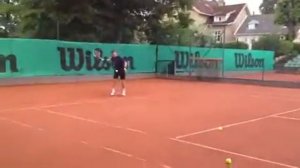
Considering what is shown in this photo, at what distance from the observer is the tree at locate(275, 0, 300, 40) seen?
137 ft

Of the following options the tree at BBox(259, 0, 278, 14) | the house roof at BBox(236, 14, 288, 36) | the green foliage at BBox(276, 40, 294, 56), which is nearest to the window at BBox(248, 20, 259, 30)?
the house roof at BBox(236, 14, 288, 36)

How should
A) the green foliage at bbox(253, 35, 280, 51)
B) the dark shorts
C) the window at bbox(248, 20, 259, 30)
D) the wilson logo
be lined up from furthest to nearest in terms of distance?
the window at bbox(248, 20, 259, 30) < the green foliage at bbox(253, 35, 280, 51) < the wilson logo < the dark shorts

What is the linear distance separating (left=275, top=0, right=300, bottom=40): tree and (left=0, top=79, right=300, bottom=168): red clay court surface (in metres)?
31.1

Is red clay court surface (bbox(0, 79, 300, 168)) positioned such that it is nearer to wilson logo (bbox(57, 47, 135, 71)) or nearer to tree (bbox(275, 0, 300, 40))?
wilson logo (bbox(57, 47, 135, 71))

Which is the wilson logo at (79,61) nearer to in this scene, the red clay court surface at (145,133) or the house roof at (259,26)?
the red clay court surface at (145,133)

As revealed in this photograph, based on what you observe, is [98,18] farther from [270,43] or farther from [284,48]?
[284,48]

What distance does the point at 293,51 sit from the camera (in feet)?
136

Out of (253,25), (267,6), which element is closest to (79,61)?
(253,25)

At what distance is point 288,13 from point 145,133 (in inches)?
1523

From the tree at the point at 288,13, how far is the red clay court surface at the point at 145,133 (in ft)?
102

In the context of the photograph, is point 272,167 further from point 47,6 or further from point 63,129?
point 47,6

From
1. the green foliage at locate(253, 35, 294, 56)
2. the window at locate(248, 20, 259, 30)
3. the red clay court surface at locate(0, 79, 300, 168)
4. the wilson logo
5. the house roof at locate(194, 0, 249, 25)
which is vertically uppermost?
the house roof at locate(194, 0, 249, 25)

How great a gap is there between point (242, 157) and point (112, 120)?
3756mm

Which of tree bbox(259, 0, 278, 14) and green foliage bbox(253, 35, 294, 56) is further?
tree bbox(259, 0, 278, 14)
